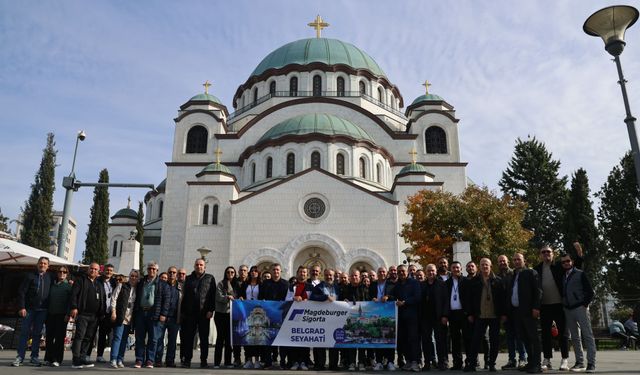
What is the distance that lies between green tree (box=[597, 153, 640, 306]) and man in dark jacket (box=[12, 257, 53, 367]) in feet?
93.6

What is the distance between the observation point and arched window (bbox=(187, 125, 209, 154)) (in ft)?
110

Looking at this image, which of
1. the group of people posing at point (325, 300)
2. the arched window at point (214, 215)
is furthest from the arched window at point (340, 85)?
the group of people posing at point (325, 300)

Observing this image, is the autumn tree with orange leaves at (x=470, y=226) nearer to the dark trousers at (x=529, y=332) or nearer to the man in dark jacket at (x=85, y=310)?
the dark trousers at (x=529, y=332)

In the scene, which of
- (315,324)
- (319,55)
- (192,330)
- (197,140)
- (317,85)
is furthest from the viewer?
(319,55)

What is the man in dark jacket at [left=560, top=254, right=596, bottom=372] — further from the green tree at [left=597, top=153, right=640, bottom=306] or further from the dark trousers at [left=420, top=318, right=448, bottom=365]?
the green tree at [left=597, top=153, right=640, bottom=306]

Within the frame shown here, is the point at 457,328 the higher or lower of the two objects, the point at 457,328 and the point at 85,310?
the lower

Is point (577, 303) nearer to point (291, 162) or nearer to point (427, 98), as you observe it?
point (291, 162)

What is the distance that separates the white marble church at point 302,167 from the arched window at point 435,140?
69mm

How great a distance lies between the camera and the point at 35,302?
8.33 meters

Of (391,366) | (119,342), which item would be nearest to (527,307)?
(391,366)

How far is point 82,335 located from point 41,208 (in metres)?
26.1

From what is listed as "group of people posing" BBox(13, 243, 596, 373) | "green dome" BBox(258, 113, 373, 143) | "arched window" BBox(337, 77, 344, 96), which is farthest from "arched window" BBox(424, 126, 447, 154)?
"group of people posing" BBox(13, 243, 596, 373)

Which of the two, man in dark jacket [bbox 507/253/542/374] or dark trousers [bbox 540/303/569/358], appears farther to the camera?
dark trousers [bbox 540/303/569/358]

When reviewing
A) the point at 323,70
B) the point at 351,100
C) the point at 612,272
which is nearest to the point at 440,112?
the point at 351,100
